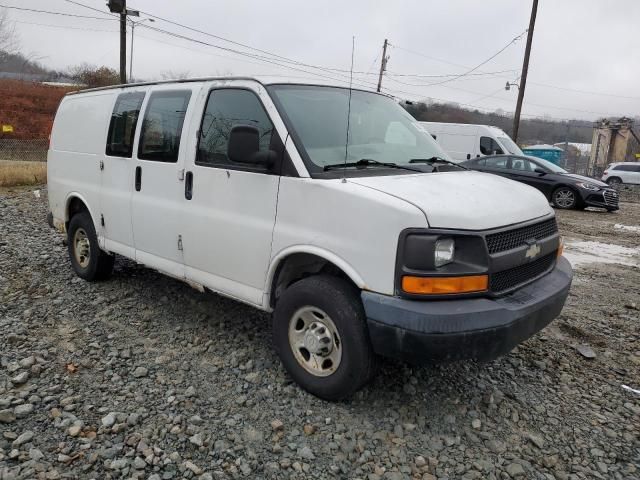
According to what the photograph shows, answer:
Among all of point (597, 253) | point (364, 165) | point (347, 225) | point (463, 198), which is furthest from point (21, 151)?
point (463, 198)

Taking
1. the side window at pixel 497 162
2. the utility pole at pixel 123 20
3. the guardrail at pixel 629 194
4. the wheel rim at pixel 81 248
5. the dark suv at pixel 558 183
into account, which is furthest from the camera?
the utility pole at pixel 123 20

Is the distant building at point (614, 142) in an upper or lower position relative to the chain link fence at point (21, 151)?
upper

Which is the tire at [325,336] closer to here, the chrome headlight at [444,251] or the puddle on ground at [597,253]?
the chrome headlight at [444,251]

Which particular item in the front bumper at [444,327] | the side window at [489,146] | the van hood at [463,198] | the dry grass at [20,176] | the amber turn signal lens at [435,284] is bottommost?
the dry grass at [20,176]

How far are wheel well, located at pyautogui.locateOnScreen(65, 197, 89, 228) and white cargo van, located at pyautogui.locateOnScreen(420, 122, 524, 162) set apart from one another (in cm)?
1309

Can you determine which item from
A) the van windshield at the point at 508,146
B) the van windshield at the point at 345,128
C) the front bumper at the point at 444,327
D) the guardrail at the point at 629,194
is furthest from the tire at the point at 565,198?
the front bumper at the point at 444,327

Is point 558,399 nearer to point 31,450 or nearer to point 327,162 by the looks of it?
point 327,162

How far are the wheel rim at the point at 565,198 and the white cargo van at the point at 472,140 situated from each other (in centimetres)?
331

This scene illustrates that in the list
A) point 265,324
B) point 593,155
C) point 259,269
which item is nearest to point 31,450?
point 259,269

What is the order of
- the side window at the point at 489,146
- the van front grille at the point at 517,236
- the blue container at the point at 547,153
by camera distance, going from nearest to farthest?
the van front grille at the point at 517,236, the side window at the point at 489,146, the blue container at the point at 547,153

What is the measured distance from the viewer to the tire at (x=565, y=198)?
13420 mm

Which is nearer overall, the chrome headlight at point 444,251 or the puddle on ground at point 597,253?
the chrome headlight at point 444,251

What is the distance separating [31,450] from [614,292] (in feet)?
19.2

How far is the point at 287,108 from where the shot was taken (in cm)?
346
